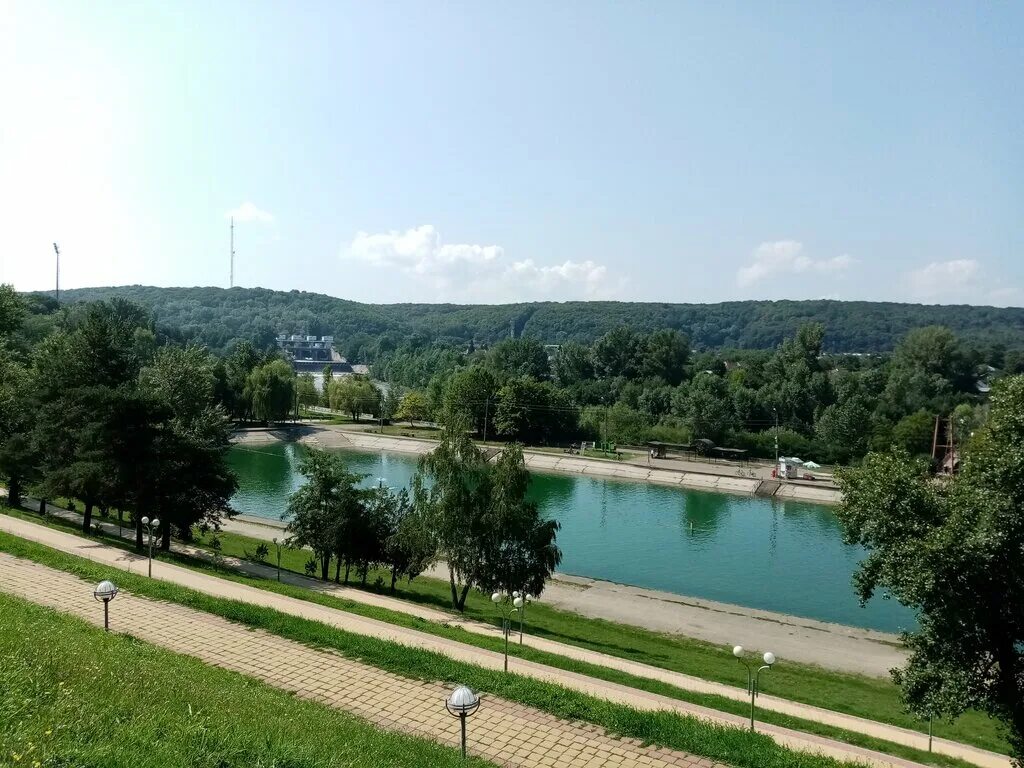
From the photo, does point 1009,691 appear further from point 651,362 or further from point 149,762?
point 651,362

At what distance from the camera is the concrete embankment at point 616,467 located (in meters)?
46.9

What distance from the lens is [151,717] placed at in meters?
6.70

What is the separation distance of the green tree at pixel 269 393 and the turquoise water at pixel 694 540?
12.0 metres

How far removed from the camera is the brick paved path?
8.57 meters

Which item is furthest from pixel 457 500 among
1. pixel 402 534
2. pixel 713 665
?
pixel 713 665

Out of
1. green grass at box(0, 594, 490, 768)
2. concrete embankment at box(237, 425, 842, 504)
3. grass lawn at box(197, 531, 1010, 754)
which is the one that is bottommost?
concrete embankment at box(237, 425, 842, 504)

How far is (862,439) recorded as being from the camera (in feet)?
184

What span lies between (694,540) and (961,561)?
25.6m

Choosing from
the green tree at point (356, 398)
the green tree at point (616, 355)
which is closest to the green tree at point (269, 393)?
the green tree at point (356, 398)

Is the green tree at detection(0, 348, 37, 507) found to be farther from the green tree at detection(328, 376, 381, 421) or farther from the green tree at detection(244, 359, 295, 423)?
the green tree at detection(328, 376, 381, 421)

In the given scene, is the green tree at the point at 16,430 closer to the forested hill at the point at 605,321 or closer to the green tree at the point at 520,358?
the green tree at the point at 520,358

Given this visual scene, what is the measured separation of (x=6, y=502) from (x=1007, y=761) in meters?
27.3

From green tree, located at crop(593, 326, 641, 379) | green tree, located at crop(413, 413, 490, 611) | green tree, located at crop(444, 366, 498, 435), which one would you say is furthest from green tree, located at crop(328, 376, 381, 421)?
green tree, located at crop(413, 413, 490, 611)

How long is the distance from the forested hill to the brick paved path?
469 ft
